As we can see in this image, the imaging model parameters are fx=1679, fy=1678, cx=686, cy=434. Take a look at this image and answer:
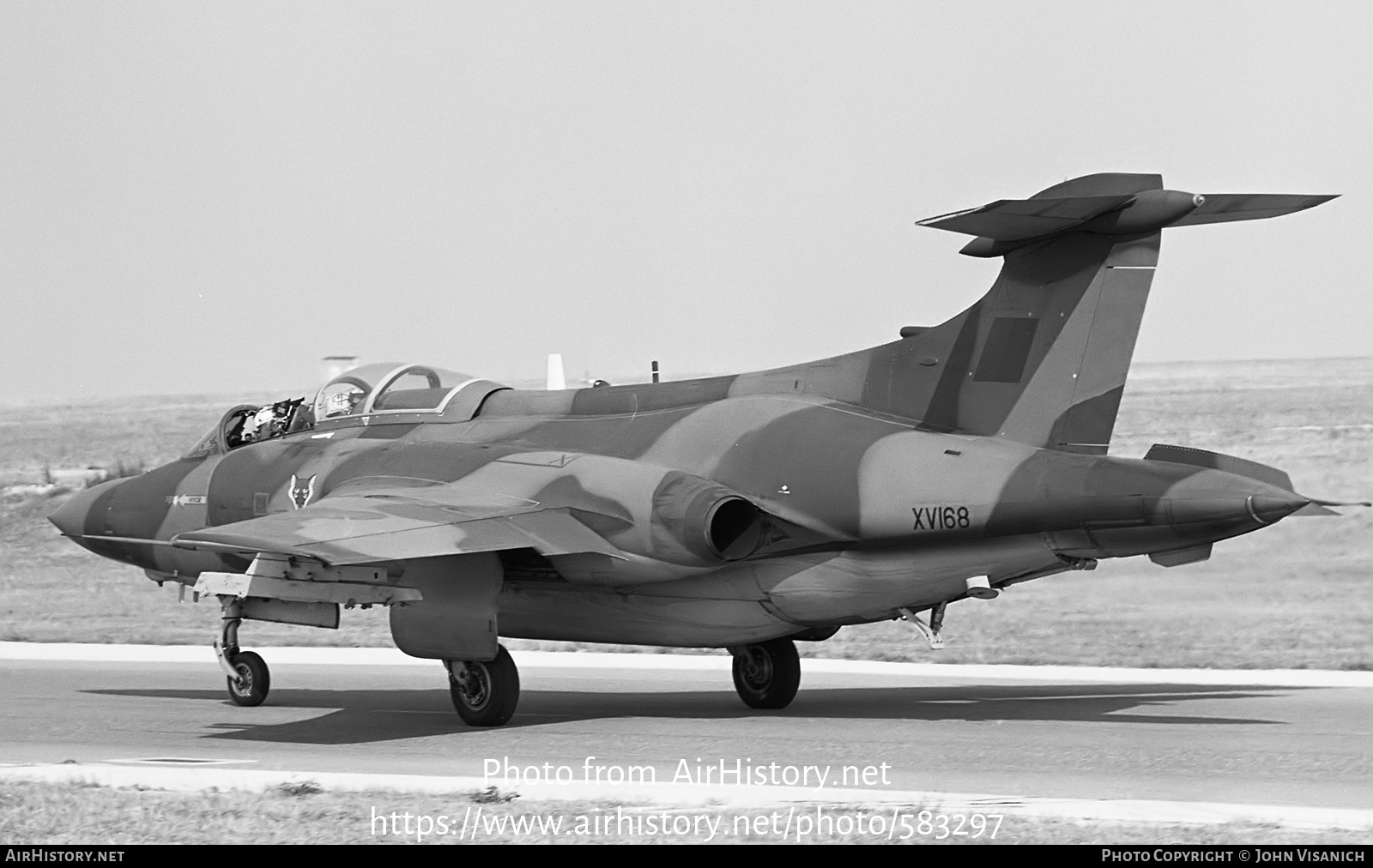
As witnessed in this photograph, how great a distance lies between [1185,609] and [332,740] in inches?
615

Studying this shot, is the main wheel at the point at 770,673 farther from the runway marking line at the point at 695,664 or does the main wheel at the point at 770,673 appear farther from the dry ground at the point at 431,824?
the dry ground at the point at 431,824

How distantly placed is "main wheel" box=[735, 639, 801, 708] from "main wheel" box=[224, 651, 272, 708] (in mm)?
4653

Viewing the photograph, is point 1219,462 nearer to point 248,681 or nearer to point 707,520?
point 707,520

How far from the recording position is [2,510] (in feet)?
132

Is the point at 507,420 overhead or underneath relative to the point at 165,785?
overhead

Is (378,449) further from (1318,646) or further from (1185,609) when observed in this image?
(1185,609)

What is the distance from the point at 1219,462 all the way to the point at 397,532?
21.5ft

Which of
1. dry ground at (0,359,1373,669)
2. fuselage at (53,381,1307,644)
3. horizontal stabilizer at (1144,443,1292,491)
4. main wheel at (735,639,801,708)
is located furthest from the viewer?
dry ground at (0,359,1373,669)

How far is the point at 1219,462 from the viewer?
1330cm

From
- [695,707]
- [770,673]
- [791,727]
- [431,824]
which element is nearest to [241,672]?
[695,707]

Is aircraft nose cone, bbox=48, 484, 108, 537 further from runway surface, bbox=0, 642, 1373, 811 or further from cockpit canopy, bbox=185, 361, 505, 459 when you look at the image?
runway surface, bbox=0, 642, 1373, 811

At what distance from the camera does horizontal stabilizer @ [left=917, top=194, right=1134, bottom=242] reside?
12.9 m

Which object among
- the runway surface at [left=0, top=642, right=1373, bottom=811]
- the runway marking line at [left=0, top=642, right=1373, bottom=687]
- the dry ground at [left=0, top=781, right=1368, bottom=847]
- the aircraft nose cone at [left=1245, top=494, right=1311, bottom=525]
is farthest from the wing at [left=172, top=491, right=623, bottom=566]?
the runway marking line at [left=0, top=642, right=1373, bottom=687]

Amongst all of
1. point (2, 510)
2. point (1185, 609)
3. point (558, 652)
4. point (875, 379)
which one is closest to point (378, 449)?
point (875, 379)
